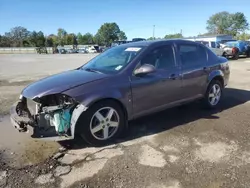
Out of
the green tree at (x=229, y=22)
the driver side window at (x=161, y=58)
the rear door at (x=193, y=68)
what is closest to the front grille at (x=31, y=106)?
the driver side window at (x=161, y=58)

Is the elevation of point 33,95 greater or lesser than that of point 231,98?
greater

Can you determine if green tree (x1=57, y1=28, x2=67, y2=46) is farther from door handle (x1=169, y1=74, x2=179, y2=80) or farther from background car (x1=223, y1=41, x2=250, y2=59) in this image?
door handle (x1=169, y1=74, x2=179, y2=80)

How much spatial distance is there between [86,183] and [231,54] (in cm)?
1954

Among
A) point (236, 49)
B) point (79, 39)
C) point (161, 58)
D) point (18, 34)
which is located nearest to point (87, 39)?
point (79, 39)

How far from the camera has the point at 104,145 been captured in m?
4.01

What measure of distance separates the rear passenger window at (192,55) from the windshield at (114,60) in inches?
40.3

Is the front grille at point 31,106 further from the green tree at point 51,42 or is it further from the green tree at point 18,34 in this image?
the green tree at point 18,34

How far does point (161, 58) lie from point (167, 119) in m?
1.28

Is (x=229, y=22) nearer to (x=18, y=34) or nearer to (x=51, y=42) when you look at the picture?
(x=51, y=42)

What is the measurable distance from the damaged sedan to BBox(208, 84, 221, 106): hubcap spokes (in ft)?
1.41

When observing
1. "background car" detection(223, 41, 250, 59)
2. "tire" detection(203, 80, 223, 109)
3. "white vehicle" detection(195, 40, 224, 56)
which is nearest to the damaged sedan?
"tire" detection(203, 80, 223, 109)

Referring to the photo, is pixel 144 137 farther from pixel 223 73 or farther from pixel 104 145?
pixel 223 73

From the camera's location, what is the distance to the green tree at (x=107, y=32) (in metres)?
112

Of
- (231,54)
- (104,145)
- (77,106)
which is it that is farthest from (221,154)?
(231,54)
